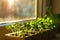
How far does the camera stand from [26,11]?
3242 millimetres

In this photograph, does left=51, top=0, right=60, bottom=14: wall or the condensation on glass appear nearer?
the condensation on glass

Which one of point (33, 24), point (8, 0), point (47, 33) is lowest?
point (47, 33)

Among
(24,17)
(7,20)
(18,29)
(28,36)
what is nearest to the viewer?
(28,36)

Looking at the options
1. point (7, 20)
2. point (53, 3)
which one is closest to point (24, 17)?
point (7, 20)

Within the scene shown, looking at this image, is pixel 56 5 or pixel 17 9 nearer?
pixel 17 9

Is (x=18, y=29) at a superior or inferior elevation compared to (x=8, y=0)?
inferior

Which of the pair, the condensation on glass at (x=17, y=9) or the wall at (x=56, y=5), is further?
the wall at (x=56, y=5)

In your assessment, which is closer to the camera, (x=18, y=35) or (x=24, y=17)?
(x=18, y=35)

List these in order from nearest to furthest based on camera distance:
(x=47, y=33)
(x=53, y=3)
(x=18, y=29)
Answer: (x=18, y=29), (x=47, y=33), (x=53, y=3)

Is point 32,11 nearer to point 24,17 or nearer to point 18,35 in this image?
point 24,17

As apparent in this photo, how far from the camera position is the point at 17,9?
3090 mm

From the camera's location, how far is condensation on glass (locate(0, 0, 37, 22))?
2.89m

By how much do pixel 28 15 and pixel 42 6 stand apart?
1.08ft

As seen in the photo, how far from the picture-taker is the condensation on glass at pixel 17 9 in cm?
289
